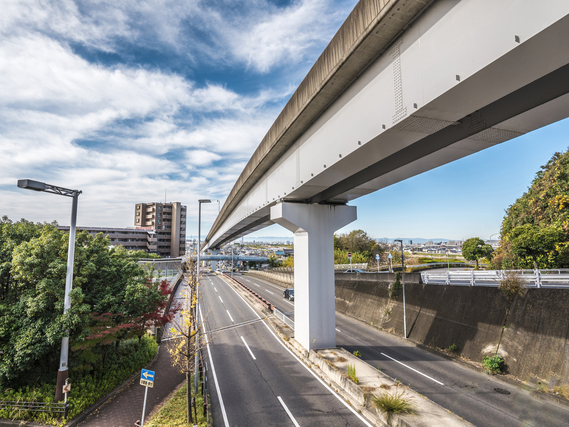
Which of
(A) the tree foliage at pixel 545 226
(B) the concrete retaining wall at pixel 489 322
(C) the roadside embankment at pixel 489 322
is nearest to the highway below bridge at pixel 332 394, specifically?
(C) the roadside embankment at pixel 489 322

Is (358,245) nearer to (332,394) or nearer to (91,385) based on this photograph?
(332,394)

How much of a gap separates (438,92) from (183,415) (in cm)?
1275

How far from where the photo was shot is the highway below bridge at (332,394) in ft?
34.7

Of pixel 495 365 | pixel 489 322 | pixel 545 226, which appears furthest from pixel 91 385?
pixel 545 226

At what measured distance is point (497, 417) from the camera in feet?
34.3

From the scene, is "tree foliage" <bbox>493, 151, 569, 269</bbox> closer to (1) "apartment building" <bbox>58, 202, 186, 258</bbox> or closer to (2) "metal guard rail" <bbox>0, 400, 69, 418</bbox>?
(2) "metal guard rail" <bbox>0, 400, 69, 418</bbox>

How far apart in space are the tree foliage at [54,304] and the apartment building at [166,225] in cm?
9665

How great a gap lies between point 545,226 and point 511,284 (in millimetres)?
12628

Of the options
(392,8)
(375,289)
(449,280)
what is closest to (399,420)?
(392,8)

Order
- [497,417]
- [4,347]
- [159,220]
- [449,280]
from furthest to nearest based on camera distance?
[159,220], [449,280], [4,347], [497,417]

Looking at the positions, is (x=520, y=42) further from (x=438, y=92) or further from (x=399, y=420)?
(x=399, y=420)

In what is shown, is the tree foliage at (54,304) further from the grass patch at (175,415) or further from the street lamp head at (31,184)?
the grass patch at (175,415)

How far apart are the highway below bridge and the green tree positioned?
26879mm

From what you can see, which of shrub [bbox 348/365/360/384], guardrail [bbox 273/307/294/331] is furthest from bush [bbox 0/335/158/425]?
shrub [bbox 348/365/360/384]
